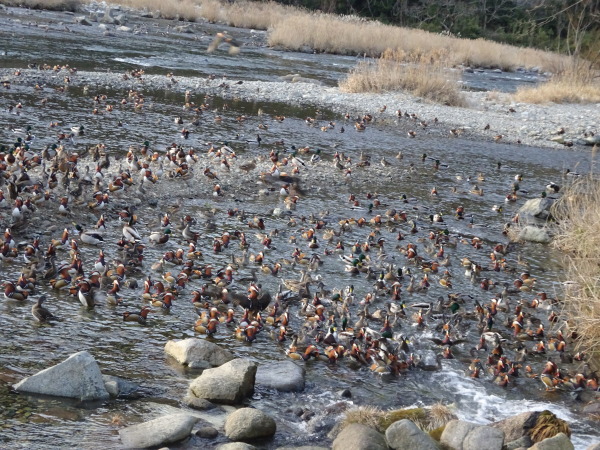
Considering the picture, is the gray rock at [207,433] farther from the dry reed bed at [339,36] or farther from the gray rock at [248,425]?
the dry reed bed at [339,36]

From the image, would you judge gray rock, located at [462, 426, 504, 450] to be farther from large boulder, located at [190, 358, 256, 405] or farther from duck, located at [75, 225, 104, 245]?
duck, located at [75, 225, 104, 245]

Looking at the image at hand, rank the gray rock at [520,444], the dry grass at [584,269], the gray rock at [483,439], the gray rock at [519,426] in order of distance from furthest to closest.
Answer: the dry grass at [584,269] → the gray rock at [519,426] → the gray rock at [520,444] → the gray rock at [483,439]

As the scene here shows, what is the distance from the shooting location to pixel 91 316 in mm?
11117

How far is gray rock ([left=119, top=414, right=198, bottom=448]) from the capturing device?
25.9ft

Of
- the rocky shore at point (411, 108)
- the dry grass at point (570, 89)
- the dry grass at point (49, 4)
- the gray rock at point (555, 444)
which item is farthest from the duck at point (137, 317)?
the dry grass at point (49, 4)

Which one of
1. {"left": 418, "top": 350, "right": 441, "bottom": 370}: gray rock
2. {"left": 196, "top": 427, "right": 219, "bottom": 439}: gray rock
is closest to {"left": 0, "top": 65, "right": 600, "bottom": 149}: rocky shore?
{"left": 418, "top": 350, "right": 441, "bottom": 370}: gray rock

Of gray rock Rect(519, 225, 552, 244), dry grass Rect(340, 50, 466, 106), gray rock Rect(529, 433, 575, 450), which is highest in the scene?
dry grass Rect(340, 50, 466, 106)

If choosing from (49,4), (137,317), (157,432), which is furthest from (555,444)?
(49,4)

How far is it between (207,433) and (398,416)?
2.27 metres

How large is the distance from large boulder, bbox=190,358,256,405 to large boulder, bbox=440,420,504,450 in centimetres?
241

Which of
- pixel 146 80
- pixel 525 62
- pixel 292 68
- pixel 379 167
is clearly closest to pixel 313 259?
pixel 379 167

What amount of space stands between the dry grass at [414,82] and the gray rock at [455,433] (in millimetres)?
25030

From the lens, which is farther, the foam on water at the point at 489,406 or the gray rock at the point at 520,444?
the foam on water at the point at 489,406

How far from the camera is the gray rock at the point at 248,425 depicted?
8352mm
